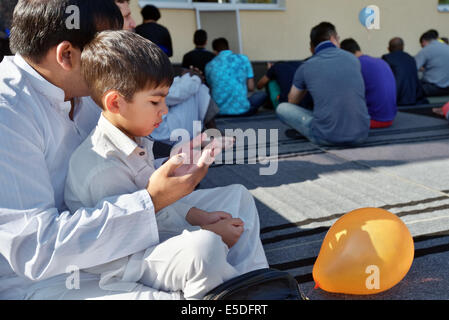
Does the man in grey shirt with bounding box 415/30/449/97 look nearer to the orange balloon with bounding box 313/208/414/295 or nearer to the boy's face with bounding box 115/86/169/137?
the orange balloon with bounding box 313/208/414/295

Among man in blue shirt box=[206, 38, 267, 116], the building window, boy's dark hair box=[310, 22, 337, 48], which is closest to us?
boy's dark hair box=[310, 22, 337, 48]

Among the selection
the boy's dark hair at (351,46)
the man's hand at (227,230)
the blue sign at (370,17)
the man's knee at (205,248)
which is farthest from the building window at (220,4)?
the man's knee at (205,248)

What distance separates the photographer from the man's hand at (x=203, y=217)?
1.36 meters

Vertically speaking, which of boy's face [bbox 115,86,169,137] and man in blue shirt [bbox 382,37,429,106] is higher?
boy's face [bbox 115,86,169,137]

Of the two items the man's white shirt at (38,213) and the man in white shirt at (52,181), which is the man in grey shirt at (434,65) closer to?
the man in white shirt at (52,181)

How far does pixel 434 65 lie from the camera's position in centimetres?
646

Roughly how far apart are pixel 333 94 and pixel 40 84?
117 inches

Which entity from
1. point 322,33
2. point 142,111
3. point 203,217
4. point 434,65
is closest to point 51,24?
point 142,111

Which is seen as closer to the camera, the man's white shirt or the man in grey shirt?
the man's white shirt

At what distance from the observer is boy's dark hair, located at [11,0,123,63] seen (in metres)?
1.14

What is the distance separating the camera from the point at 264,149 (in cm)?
380

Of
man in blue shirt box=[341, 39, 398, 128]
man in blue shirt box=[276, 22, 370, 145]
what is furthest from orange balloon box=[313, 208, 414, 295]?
man in blue shirt box=[341, 39, 398, 128]

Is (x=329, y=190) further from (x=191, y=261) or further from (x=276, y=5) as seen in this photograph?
(x=276, y=5)

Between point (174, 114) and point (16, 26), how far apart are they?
6.91 ft
